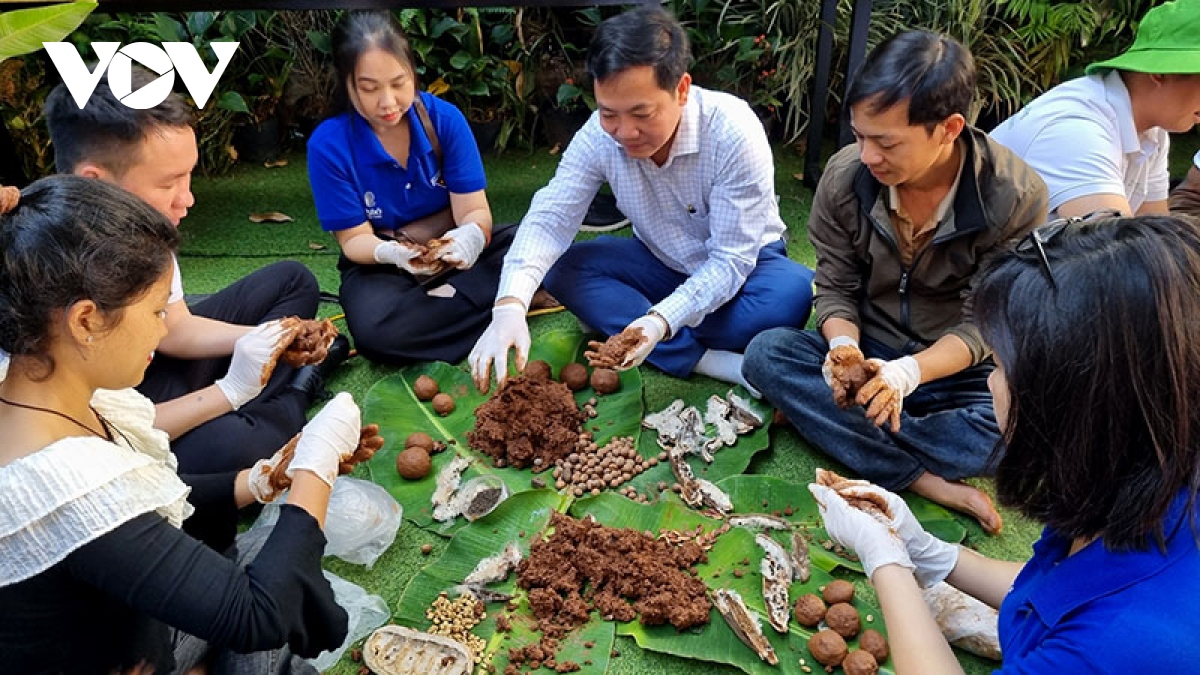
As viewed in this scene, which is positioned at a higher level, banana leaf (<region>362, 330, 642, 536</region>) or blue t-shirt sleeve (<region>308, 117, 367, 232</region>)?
blue t-shirt sleeve (<region>308, 117, 367, 232</region>)

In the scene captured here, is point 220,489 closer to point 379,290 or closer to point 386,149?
point 379,290

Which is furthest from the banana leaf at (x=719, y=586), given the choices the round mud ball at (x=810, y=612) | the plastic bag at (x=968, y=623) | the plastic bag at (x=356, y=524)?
the plastic bag at (x=356, y=524)

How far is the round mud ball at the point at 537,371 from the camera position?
2.60 meters

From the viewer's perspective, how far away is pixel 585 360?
2824 mm

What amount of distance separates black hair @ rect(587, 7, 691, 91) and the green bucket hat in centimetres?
115

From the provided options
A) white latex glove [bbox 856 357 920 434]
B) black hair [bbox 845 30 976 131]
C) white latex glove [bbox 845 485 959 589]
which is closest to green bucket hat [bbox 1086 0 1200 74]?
black hair [bbox 845 30 976 131]

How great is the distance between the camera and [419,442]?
243cm

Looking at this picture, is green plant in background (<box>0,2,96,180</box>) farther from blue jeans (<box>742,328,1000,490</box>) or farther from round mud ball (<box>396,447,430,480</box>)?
blue jeans (<box>742,328,1000,490</box>)

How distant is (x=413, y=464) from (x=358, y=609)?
479 millimetres

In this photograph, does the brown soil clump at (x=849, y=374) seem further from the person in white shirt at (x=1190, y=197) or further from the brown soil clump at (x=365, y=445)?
the person in white shirt at (x=1190, y=197)

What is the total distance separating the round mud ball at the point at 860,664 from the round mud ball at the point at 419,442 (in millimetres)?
1257

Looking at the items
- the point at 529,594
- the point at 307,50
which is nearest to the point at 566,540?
the point at 529,594

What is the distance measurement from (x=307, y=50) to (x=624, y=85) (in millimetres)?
3217

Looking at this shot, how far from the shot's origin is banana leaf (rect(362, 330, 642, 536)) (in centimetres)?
234
